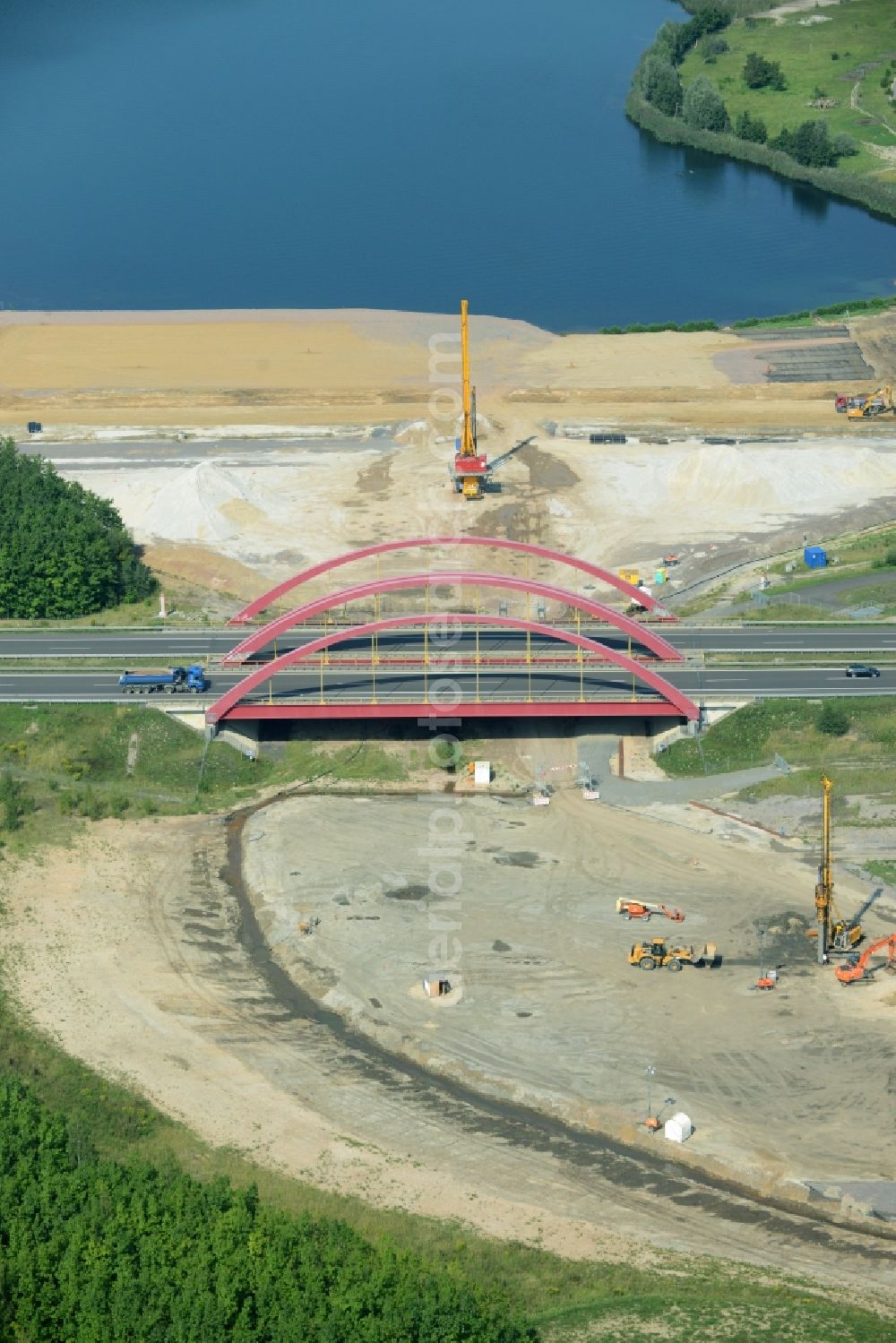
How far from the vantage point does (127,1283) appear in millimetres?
82500

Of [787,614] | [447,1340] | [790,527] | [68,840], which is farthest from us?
[790,527]

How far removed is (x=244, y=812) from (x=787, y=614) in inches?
1446

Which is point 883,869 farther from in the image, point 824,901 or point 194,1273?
point 194,1273

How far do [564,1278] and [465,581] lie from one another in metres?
50.2

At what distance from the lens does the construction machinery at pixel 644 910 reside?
370 feet

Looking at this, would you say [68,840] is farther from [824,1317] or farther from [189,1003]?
[824,1317]

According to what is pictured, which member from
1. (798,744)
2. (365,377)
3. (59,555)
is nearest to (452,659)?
(798,744)

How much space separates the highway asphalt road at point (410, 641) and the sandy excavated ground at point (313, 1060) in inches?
661

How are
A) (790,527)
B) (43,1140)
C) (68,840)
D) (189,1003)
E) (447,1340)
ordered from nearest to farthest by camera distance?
(447,1340) < (43,1140) < (189,1003) < (68,840) < (790,527)

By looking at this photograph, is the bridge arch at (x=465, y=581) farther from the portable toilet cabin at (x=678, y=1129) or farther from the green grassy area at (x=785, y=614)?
the portable toilet cabin at (x=678, y=1129)

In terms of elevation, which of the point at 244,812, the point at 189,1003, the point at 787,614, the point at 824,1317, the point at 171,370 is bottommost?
the point at 824,1317

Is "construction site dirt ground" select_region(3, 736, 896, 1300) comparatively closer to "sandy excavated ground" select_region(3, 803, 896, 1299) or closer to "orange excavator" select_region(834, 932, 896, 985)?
"sandy excavated ground" select_region(3, 803, 896, 1299)

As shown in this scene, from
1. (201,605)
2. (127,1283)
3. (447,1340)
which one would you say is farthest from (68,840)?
(447,1340)

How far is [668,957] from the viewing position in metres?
109
